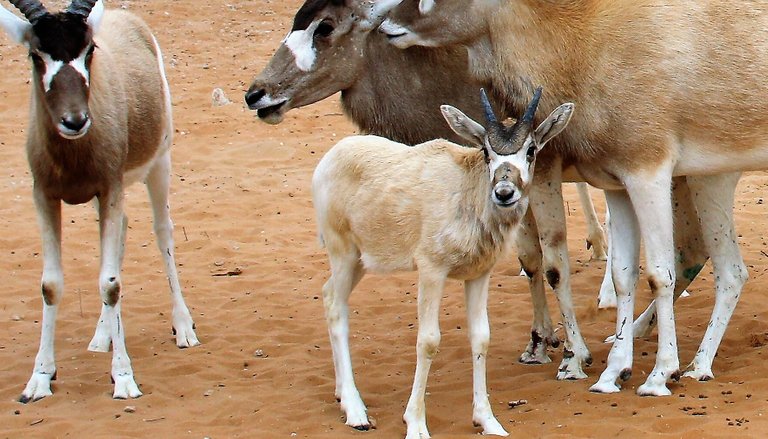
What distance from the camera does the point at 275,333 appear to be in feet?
28.0

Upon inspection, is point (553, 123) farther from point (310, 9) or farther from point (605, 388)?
point (310, 9)

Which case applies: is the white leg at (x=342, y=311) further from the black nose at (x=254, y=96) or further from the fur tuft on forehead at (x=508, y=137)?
the black nose at (x=254, y=96)

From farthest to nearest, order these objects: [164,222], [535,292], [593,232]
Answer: [593,232] → [164,222] → [535,292]

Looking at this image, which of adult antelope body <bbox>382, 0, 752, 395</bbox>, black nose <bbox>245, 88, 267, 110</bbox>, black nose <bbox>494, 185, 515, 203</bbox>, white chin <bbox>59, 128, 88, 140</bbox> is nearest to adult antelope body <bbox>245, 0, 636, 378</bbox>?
black nose <bbox>245, 88, 267, 110</bbox>

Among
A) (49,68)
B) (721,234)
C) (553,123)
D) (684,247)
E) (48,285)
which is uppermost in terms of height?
(553,123)

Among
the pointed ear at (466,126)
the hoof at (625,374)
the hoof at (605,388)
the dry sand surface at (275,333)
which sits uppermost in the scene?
the pointed ear at (466,126)

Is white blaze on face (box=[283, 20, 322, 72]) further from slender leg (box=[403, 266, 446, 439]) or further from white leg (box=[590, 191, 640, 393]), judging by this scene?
slender leg (box=[403, 266, 446, 439])

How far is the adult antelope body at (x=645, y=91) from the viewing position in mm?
6773

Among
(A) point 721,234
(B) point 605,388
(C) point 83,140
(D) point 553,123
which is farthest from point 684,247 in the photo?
(C) point 83,140

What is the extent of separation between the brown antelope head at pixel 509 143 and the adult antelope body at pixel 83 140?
229 cm

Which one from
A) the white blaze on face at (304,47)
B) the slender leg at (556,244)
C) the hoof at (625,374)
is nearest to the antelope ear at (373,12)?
the white blaze on face at (304,47)

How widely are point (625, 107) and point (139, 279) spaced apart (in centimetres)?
476

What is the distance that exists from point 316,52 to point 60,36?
1.64m

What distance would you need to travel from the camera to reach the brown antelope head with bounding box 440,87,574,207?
5836mm
